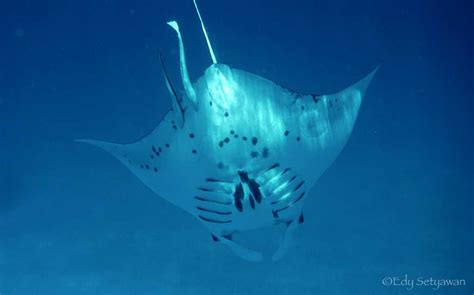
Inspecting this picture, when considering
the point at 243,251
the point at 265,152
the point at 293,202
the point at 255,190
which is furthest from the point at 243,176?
the point at 243,251

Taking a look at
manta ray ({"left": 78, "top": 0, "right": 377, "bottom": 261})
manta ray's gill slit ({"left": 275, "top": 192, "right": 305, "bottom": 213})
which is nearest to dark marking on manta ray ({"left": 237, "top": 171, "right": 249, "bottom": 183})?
manta ray ({"left": 78, "top": 0, "right": 377, "bottom": 261})

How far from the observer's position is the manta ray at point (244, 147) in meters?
2.91

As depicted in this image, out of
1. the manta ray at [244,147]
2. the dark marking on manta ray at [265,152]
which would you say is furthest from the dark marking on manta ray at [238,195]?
the dark marking on manta ray at [265,152]

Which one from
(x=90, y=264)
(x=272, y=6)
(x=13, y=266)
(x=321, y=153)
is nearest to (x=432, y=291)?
(x=321, y=153)

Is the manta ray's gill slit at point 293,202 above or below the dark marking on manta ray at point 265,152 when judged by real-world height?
below

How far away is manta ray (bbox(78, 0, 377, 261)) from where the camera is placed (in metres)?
2.91

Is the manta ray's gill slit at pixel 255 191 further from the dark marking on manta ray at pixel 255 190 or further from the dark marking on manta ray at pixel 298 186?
the dark marking on manta ray at pixel 298 186

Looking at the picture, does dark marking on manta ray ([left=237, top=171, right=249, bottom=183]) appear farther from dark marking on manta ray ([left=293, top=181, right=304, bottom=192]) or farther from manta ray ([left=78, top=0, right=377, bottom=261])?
dark marking on manta ray ([left=293, top=181, right=304, bottom=192])

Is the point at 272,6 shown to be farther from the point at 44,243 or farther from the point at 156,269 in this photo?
the point at 44,243

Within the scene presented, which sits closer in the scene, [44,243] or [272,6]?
[272,6]

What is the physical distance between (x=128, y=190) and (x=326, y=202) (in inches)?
101

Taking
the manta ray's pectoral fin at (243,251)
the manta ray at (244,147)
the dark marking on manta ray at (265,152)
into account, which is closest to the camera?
the manta ray at (244,147)

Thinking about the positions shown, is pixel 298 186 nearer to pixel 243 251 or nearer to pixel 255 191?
pixel 255 191

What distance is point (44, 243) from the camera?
18.8ft
